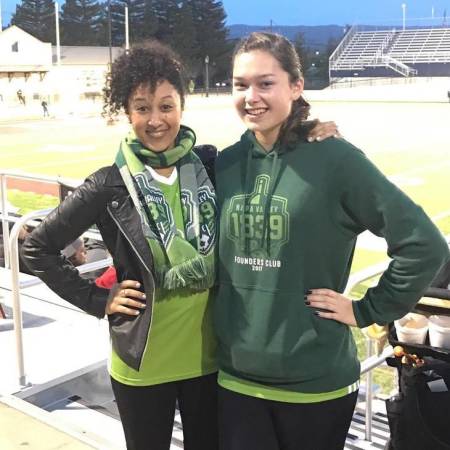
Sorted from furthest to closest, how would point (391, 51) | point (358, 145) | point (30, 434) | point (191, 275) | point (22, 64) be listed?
point (391, 51) → point (22, 64) → point (358, 145) → point (30, 434) → point (191, 275)

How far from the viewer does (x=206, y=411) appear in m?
2.20

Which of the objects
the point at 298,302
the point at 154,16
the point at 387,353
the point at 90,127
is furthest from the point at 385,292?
the point at 154,16

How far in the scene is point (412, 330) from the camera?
2.41 meters

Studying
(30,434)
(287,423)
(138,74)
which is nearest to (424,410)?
(287,423)

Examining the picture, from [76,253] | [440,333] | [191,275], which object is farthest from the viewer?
[76,253]

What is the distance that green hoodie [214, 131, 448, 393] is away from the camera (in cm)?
179

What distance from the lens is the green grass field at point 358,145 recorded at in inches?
501

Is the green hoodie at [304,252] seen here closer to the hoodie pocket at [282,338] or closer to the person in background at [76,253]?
the hoodie pocket at [282,338]

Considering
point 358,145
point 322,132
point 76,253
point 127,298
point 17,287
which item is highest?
point 322,132

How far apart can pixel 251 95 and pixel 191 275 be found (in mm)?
504

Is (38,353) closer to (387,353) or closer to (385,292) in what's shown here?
(387,353)


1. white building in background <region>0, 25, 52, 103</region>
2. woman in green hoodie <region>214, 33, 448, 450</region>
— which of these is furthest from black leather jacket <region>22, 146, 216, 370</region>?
white building in background <region>0, 25, 52, 103</region>

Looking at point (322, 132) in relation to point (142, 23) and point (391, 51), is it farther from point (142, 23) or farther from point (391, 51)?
point (391, 51)

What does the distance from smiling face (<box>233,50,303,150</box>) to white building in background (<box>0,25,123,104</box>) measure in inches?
1794
